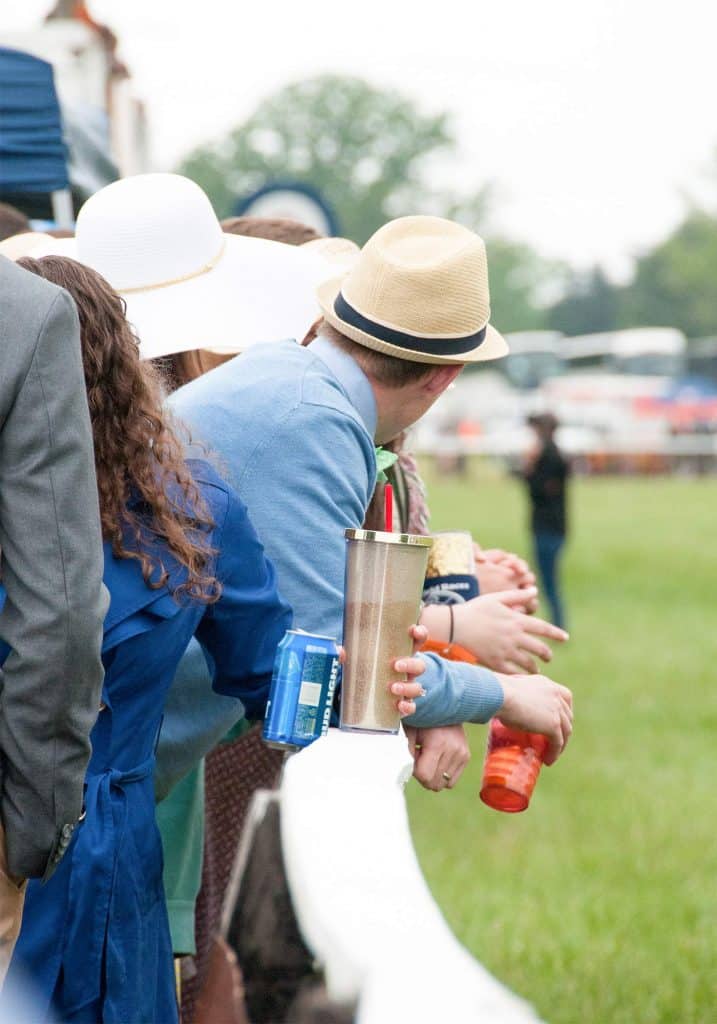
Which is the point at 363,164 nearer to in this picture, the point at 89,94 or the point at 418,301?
the point at 89,94

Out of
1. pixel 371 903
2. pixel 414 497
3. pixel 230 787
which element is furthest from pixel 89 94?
pixel 371 903

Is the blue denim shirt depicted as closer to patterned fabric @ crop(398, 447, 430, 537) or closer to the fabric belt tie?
the fabric belt tie

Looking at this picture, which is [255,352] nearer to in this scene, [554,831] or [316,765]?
[316,765]

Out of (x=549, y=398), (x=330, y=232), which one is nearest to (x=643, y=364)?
(x=549, y=398)

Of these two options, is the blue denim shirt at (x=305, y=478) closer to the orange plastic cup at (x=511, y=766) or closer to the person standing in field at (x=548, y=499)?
the orange plastic cup at (x=511, y=766)

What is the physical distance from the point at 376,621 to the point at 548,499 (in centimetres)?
1332

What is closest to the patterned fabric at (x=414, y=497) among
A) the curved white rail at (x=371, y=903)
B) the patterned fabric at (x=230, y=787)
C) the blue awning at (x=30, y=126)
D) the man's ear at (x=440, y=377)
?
the man's ear at (x=440, y=377)

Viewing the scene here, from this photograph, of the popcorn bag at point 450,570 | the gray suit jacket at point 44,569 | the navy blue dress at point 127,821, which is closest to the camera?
the gray suit jacket at point 44,569

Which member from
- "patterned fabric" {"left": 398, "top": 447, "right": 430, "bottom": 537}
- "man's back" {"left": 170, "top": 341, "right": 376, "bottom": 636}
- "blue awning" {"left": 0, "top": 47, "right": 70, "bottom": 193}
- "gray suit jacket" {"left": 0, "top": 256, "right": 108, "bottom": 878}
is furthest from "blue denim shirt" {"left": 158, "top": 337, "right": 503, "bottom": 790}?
"blue awning" {"left": 0, "top": 47, "right": 70, "bottom": 193}

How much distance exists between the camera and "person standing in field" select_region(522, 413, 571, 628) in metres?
15.4

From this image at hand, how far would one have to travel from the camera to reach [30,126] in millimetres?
6285

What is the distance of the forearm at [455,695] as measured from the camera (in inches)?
104

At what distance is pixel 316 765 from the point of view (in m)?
2.20

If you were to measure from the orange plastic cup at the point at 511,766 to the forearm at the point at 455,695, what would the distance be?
0.61 ft
